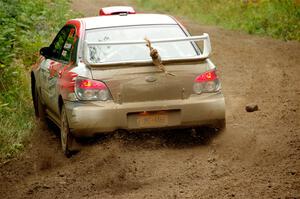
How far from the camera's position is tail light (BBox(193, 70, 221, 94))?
8.12m

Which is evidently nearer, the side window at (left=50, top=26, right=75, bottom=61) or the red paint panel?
the red paint panel

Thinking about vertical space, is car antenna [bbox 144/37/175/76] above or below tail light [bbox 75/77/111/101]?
above

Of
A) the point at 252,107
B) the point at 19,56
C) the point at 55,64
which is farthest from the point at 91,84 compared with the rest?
the point at 19,56

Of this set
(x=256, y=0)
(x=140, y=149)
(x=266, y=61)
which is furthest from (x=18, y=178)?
(x=256, y=0)

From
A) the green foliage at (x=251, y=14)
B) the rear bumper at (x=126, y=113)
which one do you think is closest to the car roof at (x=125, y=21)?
the rear bumper at (x=126, y=113)

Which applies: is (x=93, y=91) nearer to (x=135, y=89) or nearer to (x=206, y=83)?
(x=135, y=89)

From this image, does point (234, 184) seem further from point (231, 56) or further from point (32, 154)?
point (231, 56)

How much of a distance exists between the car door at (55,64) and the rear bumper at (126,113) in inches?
35.0

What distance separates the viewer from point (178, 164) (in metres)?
7.56

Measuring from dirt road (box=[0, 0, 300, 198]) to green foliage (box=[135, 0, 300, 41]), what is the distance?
870cm

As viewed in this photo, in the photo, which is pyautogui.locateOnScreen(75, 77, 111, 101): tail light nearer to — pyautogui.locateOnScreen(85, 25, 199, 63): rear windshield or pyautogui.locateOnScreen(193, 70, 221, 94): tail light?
pyautogui.locateOnScreen(85, 25, 199, 63): rear windshield

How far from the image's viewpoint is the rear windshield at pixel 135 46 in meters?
8.29

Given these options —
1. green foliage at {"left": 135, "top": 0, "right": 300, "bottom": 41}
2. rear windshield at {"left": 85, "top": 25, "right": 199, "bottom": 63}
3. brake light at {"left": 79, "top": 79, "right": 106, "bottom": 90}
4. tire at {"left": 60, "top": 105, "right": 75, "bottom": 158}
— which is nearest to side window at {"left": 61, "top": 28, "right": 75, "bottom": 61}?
rear windshield at {"left": 85, "top": 25, "right": 199, "bottom": 63}

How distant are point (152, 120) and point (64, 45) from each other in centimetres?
208
